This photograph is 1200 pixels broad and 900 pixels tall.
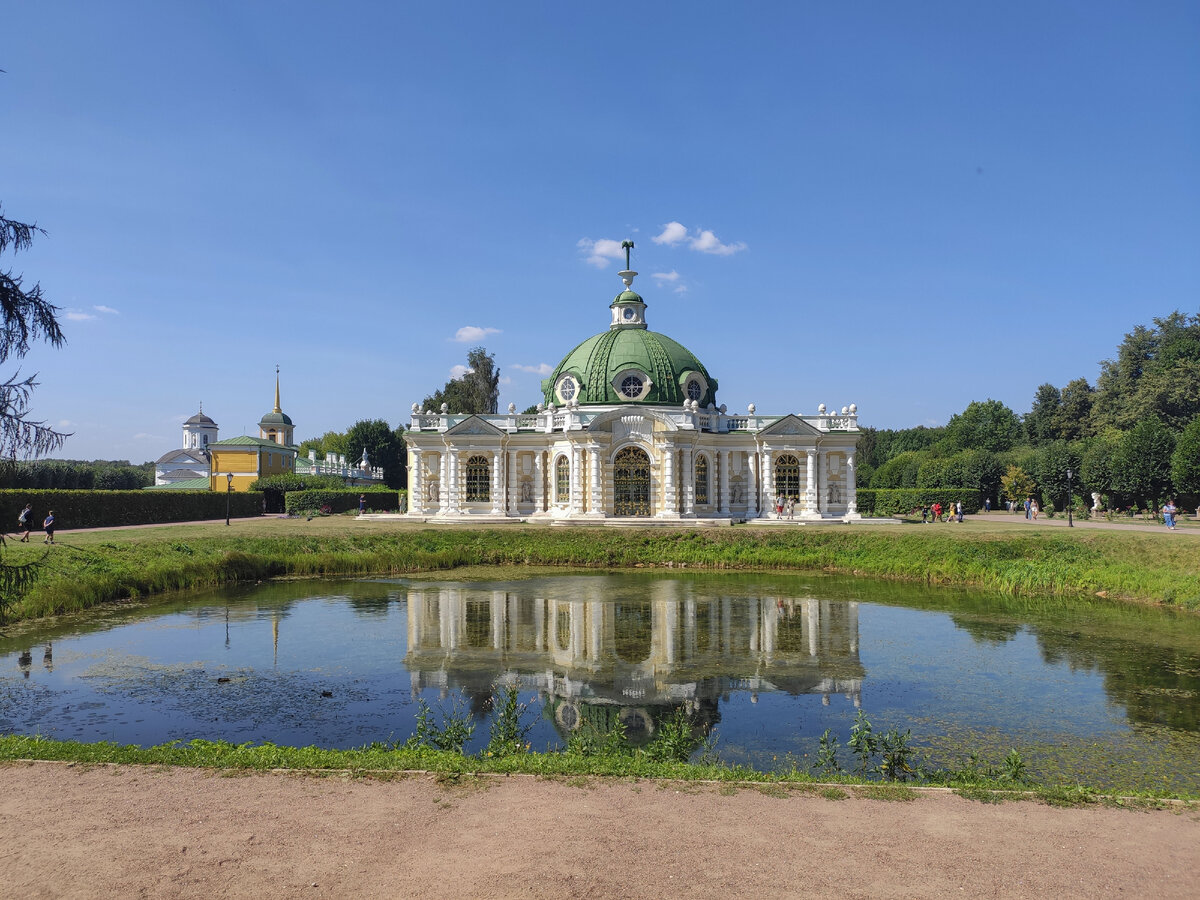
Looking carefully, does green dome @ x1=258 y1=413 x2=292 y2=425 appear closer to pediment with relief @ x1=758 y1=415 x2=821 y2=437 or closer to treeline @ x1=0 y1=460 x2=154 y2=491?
treeline @ x1=0 y1=460 x2=154 y2=491

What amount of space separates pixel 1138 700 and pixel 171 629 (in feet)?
65.1

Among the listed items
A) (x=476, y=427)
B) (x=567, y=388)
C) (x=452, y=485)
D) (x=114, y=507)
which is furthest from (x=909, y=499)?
(x=114, y=507)

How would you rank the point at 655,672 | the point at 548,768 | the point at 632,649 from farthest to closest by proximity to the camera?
the point at 632,649
the point at 655,672
the point at 548,768

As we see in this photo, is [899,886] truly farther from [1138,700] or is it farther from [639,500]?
[639,500]

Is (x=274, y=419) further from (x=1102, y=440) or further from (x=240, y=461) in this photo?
(x=1102, y=440)

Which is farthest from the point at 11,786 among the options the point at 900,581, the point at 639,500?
the point at 639,500

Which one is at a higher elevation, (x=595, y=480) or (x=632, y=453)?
(x=632, y=453)

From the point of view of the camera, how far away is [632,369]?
45625mm

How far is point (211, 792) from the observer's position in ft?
27.4

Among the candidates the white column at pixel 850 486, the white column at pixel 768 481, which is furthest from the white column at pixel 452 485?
the white column at pixel 850 486

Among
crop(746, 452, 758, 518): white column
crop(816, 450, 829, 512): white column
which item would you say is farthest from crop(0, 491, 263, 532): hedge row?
crop(816, 450, 829, 512): white column

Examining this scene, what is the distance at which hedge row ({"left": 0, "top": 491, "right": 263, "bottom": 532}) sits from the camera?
35.5 m

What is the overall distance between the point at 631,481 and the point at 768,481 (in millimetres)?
8036

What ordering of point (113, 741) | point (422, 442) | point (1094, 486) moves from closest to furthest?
point (113, 741) < point (422, 442) < point (1094, 486)
